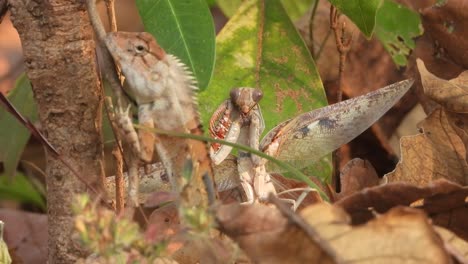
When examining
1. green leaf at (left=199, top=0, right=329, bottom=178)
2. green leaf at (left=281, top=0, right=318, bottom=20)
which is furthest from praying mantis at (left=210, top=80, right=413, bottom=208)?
green leaf at (left=281, top=0, right=318, bottom=20)

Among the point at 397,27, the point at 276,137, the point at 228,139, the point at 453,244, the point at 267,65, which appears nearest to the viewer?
the point at 453,244

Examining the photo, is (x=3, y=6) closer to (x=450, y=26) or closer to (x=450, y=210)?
(x=450, y=210)

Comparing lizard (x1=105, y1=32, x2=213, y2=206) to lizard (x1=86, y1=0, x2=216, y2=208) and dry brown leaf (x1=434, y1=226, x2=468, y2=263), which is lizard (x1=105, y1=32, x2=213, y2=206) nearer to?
lizard (x1=86, y1=0, x2=216, y2=208)

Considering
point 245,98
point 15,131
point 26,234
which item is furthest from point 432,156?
point 26,234

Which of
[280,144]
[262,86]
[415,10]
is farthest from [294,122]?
[415,10]

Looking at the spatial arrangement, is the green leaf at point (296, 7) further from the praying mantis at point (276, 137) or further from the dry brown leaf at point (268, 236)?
the dry brown leaf at point (268, 236)

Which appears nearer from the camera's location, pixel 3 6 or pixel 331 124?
pixel 3 6
